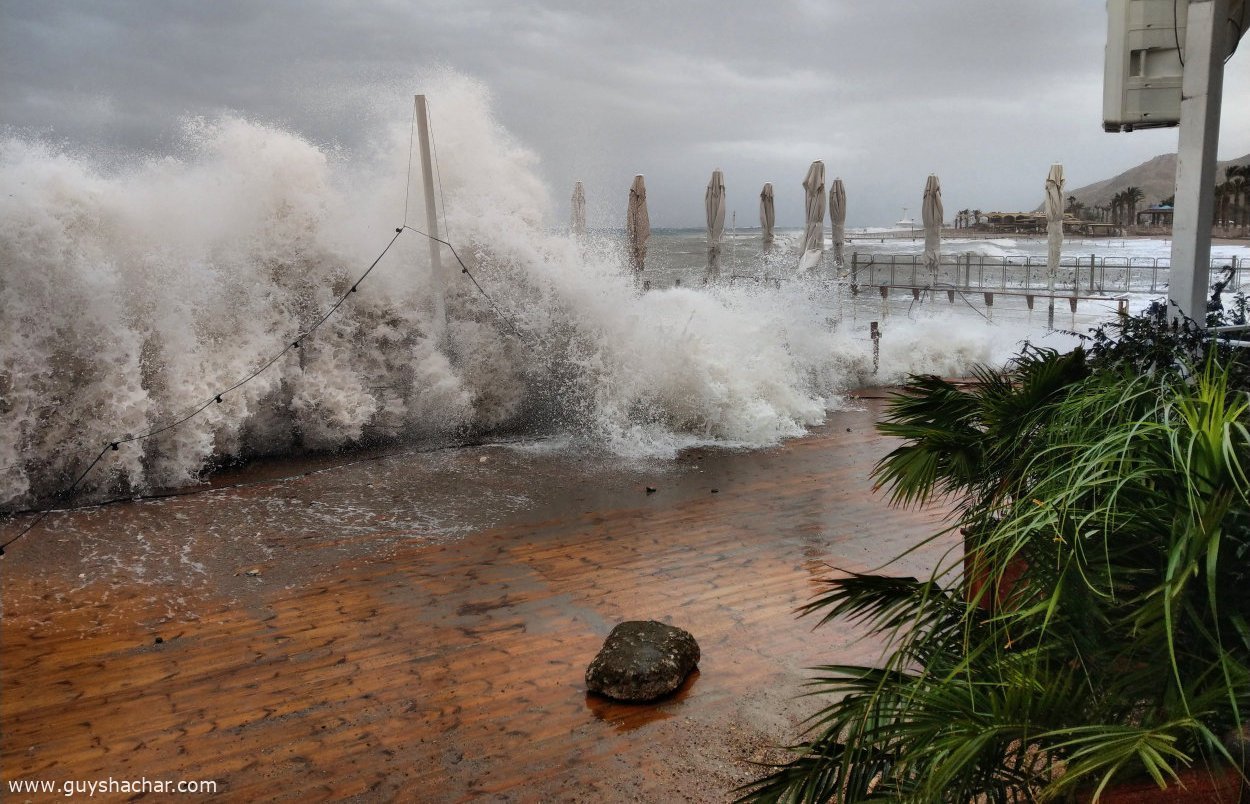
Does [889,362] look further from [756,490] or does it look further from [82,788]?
[82,788]

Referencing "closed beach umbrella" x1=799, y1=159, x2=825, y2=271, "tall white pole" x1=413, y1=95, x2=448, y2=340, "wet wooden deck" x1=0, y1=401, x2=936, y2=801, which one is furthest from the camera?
"closed beach umbrella" x1=799, y1=159, x2=825, y2=271

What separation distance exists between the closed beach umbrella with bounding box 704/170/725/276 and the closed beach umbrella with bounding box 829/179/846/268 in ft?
8.07

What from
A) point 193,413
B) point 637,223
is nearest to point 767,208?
point 637,223

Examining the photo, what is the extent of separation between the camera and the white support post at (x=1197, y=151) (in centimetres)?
377

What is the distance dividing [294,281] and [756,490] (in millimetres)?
5440

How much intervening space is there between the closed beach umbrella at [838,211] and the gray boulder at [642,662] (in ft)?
51.5

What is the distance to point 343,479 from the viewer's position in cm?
755

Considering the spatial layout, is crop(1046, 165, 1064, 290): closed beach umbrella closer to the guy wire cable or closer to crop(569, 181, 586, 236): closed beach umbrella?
crop(569, 181, 586, 236): closed beach umbrella

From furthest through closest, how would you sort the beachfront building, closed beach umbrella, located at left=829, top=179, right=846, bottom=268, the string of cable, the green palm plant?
the beachfront building → closed beach umbrella, located at left=829, top=179, right=846, bottom=268 → the string of cable → the green palm plant

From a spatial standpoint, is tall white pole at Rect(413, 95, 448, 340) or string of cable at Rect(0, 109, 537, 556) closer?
string of cable at Rect(0, 109, 537, 556)

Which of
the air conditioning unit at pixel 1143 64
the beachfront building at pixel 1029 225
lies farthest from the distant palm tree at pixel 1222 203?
the beachfront building at pixel 1029 225

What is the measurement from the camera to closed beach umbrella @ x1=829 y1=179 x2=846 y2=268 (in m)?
18.6

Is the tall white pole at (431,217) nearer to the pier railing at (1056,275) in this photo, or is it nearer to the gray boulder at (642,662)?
the gray boulder at (642,662)

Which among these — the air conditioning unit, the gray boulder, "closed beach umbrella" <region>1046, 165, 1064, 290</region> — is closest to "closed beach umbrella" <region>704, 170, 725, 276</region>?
"closed beach umbrella" <region>1046, 165, 1064, 290</region>
